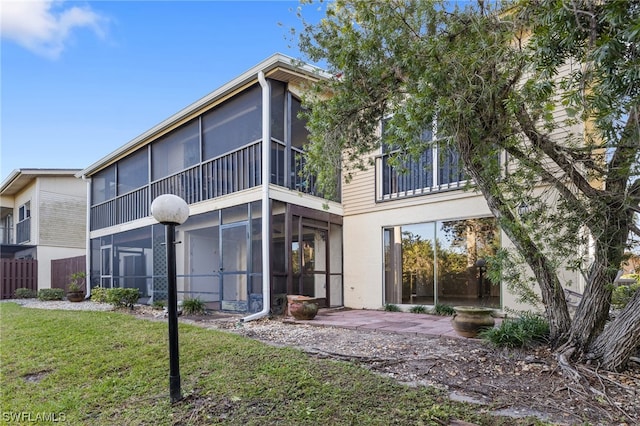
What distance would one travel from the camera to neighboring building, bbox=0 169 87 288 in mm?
19094

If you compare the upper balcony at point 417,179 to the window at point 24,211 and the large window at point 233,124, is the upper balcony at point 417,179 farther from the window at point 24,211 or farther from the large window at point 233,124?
the window at point 24,211

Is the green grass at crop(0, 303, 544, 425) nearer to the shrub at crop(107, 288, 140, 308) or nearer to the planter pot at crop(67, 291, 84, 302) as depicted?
the shrub at crop(107, 288, 140, 308)

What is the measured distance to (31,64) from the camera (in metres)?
9.72

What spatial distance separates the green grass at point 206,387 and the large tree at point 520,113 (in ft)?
7.17

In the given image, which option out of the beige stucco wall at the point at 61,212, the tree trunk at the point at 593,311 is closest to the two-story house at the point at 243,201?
the tree trunk at the point at 593,311

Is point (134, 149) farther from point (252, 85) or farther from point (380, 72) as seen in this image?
point (380, 72)

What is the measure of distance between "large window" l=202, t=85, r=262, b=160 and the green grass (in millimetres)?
5172

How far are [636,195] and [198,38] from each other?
9.98m

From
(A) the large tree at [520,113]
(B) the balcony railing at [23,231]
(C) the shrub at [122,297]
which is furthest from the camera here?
(B) the balcony railing at [23,231]

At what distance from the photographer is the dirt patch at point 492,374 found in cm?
323

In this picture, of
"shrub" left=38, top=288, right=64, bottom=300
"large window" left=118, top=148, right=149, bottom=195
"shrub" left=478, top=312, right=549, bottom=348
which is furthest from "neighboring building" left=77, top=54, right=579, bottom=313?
"shrub" left=38, top=288, right=64, bottom=300

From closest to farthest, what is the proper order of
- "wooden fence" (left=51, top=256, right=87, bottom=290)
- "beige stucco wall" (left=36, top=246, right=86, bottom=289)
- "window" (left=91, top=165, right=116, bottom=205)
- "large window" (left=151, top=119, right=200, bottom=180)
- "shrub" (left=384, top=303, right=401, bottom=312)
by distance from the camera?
1. "shrub" (left=384, top=303, right=401, bottom=312)
2. "large window" (left=151, top=119, right=200, bottom=180)
3. "window" (left=91, top=165, right=116, bottom=205)
4. "wooden fence" (left=51, top=256, right=87, bottom=290)
5. "beige stucco wall" (left=36, top=246, right=86, bottom=289)

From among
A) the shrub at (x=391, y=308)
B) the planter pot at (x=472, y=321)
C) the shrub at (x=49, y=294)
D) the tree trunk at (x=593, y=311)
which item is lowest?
the shrub at (x=49, y=294)

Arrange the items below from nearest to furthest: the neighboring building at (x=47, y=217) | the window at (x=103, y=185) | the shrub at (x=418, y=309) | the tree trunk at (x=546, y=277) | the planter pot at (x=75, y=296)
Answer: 1. the tree trunk at (x=546, y=277)
2. the shrub at (x=418, y=309)
3. the planter pot at (x=75, y=296)
4. the window at (x=103, y=185)
5. the neighboring building at (x=47, y=217)
